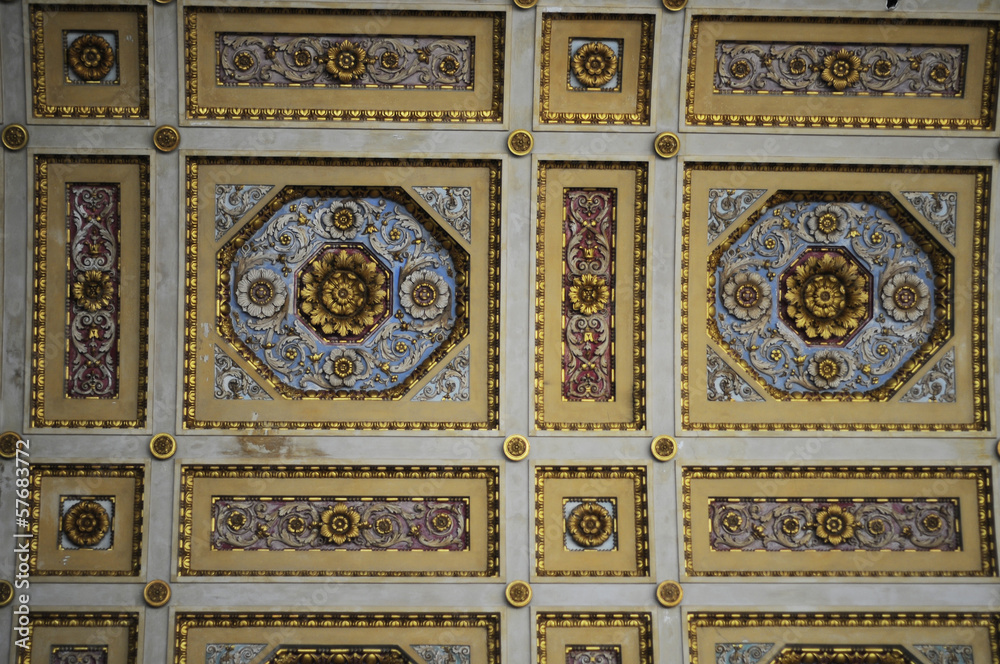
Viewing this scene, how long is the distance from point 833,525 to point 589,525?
3192 millimetres

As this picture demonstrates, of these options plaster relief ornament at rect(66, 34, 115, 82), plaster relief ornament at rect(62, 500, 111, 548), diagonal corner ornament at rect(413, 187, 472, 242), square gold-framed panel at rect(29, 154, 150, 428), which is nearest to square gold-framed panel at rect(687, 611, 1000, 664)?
diagonal corner ornament at rect(413, 187, 472, 242)

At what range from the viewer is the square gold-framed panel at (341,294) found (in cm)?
1194

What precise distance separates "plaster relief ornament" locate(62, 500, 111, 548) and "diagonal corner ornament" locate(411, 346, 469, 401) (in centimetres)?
429

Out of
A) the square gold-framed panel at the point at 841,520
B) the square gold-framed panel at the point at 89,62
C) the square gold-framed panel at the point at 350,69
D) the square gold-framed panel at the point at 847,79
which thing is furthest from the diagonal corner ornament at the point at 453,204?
the square gold-framed panel at the point at 841,520

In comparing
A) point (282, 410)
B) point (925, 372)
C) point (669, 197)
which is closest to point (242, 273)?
point (282, 410)

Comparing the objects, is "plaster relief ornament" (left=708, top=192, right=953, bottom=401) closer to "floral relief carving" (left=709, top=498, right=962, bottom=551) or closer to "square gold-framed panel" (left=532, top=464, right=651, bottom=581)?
"floral relief carving" (left=709, top=498, right=962, bottom=551)

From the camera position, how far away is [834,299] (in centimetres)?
1236

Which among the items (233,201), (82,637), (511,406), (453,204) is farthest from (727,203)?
(82,637)

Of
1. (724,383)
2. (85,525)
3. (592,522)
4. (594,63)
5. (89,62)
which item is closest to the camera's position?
(89,62)

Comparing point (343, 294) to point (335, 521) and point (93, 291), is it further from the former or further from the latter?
point (93, 291)

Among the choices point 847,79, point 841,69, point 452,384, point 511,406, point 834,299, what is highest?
point 841,69

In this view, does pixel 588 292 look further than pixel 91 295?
Yes

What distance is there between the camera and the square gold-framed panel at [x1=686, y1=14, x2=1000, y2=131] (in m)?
11.7

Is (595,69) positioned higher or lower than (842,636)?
higher
